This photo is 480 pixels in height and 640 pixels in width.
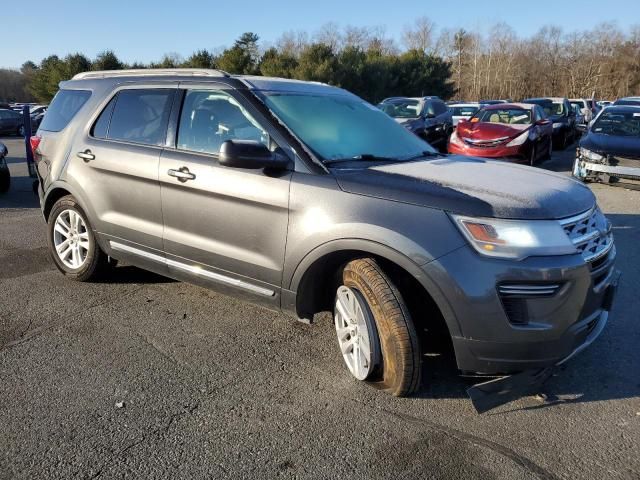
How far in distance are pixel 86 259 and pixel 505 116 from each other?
10.9 metres

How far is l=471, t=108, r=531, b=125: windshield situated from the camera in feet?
40.4

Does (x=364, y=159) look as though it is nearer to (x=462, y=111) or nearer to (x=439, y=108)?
(x=439, y=108)

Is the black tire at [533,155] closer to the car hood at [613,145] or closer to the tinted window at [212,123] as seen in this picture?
the car hood at [613,145]

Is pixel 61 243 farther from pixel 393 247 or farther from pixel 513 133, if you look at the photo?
pixel 513 133

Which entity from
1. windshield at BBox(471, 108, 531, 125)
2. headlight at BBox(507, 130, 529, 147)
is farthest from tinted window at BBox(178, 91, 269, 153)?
windshield at BBox(471, 108, 531, 125)

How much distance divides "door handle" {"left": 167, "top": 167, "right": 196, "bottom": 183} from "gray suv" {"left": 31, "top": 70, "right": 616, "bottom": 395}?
0.02 metres

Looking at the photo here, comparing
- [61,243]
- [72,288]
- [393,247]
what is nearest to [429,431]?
[393,247]

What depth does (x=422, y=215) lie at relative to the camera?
2.67 m

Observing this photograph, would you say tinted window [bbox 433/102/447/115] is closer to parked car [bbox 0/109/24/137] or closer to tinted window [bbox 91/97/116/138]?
tinted window [bbox 91/97/116/138]

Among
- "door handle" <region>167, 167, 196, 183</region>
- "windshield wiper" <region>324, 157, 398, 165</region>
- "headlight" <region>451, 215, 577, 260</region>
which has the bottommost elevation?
"headlight" <region>451, 215, 577, 260</region>

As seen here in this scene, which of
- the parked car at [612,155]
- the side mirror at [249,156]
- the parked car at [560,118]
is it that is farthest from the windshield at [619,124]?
the side mirror at [249,156]

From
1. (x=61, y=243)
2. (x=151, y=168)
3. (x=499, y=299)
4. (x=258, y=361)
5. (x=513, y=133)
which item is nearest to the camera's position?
(x=499, y=299)

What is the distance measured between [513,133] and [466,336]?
9538 millimetres

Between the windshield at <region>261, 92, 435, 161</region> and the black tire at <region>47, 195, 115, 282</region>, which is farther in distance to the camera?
the black tire at <region>47, 195, 115, 282</region>
